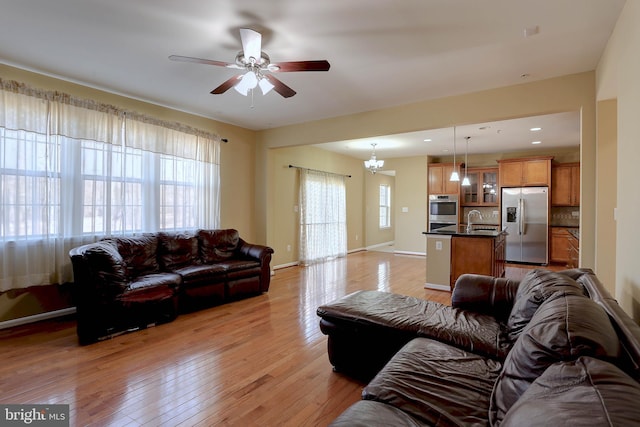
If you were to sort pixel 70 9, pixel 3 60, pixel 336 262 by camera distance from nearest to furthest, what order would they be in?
1. pixel 70 9
2. pixel 3 60
3. pixel 336 262

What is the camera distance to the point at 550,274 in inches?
82.0

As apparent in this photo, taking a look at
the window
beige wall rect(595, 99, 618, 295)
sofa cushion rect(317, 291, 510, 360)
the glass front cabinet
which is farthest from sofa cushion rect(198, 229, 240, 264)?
the window

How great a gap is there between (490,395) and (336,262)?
6.04m

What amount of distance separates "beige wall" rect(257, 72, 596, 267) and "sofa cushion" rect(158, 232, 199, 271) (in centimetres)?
170

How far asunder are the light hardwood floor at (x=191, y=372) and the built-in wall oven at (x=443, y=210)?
547 cm

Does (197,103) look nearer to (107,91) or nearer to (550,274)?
(107,91)

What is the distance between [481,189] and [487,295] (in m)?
6.35

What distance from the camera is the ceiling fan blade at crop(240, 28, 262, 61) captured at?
2438 millimetres

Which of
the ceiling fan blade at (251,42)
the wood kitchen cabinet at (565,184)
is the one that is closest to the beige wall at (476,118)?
the ceiling fan blade at (251,42)

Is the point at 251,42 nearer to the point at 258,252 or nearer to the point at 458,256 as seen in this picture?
the point at 258,252

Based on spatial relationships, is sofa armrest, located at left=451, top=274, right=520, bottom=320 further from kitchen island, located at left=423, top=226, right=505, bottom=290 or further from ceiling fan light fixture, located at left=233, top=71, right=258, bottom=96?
ceiling fan light fixture, located at left=233, top=71, right=258, bottom=96

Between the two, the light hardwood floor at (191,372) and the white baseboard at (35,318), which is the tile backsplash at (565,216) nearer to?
the light hardwood floor at (191,372)

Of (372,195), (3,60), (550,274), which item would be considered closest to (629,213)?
(550,274)

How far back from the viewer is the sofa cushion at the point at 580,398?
2.41 ft
